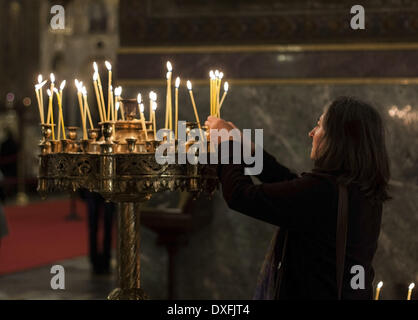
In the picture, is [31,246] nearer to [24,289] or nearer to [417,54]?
[24,289]

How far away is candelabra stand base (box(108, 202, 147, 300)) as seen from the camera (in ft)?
8.68

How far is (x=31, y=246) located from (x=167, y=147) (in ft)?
19.3

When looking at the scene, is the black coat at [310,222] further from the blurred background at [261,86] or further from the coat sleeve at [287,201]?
the blurred background at [261,86]

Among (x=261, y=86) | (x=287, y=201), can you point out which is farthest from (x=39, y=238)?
(x=287, y=201)

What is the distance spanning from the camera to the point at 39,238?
8492mm

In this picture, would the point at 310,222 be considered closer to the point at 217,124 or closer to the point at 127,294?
the point at 217,124

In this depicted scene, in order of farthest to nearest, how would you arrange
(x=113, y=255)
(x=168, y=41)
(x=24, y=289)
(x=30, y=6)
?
1. (x=30, y=6)
2. (x=113, y=255)
3. (x=24, y=289)
4. (x=168, y=41)

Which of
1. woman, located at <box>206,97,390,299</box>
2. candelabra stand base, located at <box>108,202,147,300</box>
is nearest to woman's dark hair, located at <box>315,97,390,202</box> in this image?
woman, located at <box>206,97,390,299</box>

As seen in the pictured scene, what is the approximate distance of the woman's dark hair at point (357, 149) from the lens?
2.34m

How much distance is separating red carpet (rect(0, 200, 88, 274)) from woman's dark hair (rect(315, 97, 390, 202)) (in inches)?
192

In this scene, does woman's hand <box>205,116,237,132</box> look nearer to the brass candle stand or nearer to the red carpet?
the brass candle stand

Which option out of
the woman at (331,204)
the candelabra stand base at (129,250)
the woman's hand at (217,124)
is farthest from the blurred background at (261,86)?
the woman at (331,204)
